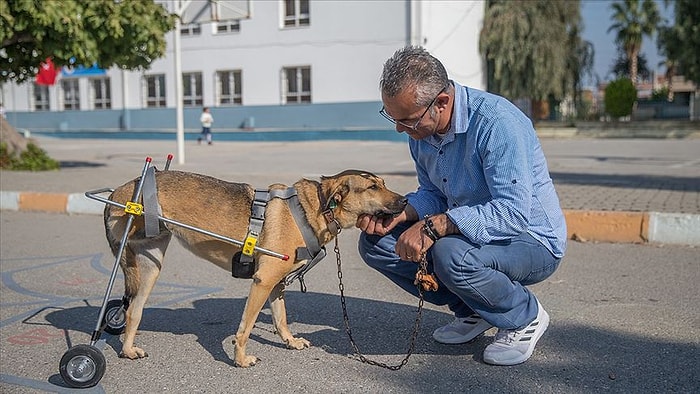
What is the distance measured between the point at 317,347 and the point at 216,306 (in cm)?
123

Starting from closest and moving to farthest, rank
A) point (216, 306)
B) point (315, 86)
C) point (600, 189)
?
point (216, 306)
point (600, 189)
point (315, 86)

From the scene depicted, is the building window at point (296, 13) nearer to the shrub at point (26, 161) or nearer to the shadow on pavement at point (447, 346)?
the shrub at point (26, 161)

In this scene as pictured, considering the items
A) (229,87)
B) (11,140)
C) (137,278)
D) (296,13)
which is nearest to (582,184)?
(137,278)

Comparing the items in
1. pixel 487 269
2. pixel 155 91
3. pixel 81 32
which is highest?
pixel 155 91

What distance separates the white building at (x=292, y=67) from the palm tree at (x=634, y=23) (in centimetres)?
2674

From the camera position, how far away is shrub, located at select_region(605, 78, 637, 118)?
117ft

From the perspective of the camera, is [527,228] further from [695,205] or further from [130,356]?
[695,205]

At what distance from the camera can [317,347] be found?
430 centimetres

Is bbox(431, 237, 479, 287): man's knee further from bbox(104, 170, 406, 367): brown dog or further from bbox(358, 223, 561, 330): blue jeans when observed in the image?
bbox(104, 170, 406, 367): brown dog

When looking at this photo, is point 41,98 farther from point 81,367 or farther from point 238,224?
point 81,367

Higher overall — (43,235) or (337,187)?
(337,187)

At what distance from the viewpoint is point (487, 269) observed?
361 cm

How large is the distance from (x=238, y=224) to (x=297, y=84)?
3039 centimetres

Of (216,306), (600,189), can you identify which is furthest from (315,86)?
(216,306)
